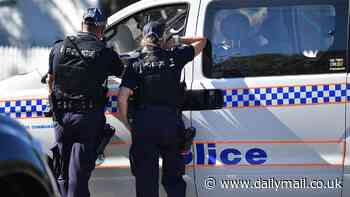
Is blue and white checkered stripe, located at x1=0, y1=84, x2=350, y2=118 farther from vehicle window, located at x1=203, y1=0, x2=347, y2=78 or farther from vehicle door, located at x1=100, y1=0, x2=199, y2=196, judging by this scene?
vehicle door, located at x1=100, y1=0, x2=199, y2=196

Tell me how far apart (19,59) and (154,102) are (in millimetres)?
10253

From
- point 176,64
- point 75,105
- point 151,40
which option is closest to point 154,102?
point 176,64

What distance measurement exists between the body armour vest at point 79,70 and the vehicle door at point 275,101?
684 mm

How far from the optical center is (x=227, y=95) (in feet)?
16.9

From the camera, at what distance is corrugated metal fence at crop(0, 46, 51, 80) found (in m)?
14.6

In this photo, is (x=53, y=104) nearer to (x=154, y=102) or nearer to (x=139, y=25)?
(x=154, y=102)

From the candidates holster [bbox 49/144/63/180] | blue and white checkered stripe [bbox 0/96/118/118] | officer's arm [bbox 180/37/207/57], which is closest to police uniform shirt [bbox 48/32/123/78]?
blue and white checkered stripe [bbox 0/96/118/118]

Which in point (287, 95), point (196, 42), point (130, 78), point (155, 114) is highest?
point (196, 42)

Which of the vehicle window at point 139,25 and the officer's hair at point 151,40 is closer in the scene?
the officer's hair at point 151,40

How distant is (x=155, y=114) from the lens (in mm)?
5082

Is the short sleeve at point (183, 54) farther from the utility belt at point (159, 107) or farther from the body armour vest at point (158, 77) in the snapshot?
the utility belt at point (159, 107)

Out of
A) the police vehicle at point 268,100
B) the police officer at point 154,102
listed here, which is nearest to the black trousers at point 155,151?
the police officer at point 154,102

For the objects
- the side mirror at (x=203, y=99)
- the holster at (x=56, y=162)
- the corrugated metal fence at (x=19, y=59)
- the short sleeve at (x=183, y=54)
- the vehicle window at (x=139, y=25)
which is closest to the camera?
the short sleeve at (x=183, y=54)

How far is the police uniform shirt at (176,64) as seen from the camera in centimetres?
504
